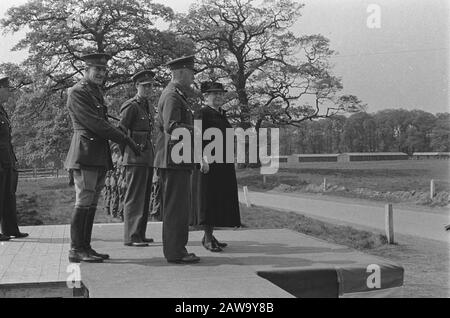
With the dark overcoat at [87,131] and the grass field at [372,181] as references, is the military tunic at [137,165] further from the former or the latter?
the grass field at [372,181]

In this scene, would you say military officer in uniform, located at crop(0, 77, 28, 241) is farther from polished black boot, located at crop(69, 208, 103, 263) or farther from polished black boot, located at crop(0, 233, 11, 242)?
polished black boot, located at crop(69, 208, 103, 263)

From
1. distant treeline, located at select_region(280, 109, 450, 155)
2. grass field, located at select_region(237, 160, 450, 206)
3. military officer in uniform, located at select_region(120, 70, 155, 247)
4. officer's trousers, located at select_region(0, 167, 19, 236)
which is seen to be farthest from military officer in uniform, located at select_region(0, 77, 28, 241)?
distant treeline, located at select_region(280, 109, 450, 155)

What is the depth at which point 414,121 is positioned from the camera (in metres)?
30.7

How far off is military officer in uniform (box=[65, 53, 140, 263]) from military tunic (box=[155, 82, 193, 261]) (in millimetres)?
423

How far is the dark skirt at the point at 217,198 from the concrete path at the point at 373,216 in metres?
7.27

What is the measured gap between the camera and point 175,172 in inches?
199

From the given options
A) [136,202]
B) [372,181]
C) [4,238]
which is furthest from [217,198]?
[372,181]

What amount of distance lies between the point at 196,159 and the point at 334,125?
31703mm

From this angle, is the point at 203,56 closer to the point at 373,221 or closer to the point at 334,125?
the point at 334,125

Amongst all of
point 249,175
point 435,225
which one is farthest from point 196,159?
point 249,175

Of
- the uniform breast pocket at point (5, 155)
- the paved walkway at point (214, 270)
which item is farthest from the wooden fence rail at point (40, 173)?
the paved walkway at point (214, 270)

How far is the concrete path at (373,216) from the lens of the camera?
12719 mm

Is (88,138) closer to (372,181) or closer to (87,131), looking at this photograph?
(87,131)

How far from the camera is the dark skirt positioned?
5.71 metres
